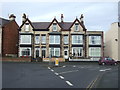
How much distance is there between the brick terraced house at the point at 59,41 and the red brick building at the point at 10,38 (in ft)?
13.2

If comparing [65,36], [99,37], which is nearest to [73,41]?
[65,36]

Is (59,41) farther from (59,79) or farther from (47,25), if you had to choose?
(59,79)

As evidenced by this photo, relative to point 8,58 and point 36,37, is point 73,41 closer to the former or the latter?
point 36,37

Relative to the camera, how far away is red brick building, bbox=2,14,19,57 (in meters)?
56.3

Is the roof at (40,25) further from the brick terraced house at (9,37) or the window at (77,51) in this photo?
the window at (77,51)

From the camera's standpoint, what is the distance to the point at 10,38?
5756 centimetres

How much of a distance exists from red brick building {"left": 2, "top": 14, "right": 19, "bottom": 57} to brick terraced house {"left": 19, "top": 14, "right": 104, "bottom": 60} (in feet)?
13.2

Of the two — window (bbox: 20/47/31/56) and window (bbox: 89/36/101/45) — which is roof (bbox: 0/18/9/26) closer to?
window (bbox: 20/47/31/56)

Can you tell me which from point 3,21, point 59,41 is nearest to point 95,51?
point 59,41

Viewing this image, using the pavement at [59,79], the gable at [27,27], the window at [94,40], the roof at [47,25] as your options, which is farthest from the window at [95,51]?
the pavement at [59,79]

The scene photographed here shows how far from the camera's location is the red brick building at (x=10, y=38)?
56.3 meters

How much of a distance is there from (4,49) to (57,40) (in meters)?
12.6

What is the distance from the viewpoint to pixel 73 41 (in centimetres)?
5484

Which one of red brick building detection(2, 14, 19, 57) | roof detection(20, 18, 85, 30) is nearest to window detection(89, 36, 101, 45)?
roof detection(20, 18, 85, 30)
